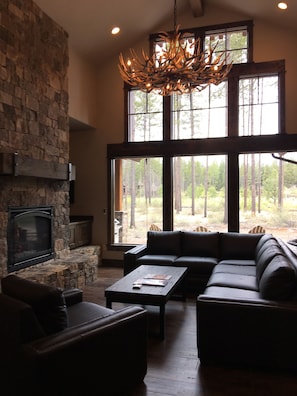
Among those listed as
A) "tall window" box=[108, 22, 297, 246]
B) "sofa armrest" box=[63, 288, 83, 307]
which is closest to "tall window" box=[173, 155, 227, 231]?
"tall window" box=[108, 22, 297, 246]

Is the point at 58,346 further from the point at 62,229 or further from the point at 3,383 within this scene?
the point at 62,229

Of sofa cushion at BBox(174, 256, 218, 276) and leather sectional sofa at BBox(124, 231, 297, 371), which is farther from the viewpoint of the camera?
sofa cushion at BBox(174, 256, 218, 276)

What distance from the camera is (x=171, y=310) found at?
4.22 m

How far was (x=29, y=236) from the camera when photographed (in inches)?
190

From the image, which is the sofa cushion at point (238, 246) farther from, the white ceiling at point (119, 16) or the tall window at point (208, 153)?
the white ceiling at point (119, 16)

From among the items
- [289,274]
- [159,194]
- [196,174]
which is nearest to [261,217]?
[196,174]

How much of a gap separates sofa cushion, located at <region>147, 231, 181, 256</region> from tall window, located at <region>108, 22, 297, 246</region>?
40.8 inches

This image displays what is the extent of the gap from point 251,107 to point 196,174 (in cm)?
166

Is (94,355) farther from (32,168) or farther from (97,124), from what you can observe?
(97,124)

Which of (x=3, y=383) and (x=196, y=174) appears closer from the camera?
(x=3, y=383)

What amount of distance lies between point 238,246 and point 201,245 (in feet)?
1.96

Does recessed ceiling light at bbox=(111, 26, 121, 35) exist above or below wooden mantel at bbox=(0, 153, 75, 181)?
above

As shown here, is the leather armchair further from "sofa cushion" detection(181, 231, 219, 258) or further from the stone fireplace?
"sofa cushion" detection(181, 231, 219, 258)

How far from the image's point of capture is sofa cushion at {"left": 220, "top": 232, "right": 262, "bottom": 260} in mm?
5281
